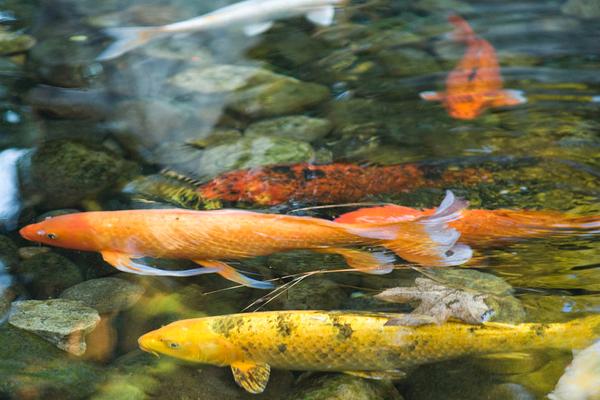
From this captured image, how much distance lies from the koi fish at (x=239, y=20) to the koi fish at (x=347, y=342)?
3.81 m

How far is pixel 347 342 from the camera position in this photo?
3414 mm

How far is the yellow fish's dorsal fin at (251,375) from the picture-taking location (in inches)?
135

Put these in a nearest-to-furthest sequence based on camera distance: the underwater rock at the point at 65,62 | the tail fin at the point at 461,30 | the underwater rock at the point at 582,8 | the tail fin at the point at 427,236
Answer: the tail fin at the point at 427,236 < the underwater rock at the point at 65,62 < the tail fin at the point at 461,30 < the underwater rock at the point at 582,8

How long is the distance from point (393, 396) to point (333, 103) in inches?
121

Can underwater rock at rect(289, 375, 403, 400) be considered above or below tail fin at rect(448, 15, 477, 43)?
below

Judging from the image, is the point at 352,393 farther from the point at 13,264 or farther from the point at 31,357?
the point at 13,264

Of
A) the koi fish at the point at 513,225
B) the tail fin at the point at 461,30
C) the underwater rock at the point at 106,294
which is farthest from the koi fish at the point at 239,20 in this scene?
the koi fish at the point at 513,225

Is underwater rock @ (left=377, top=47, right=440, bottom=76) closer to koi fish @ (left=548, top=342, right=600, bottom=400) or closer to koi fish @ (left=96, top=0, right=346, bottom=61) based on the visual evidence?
koi fish @ (left=96, top=0, right=346, bottom=61)

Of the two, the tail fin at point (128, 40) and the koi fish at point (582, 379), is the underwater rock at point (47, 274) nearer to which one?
the tail fin at point (128, 40)

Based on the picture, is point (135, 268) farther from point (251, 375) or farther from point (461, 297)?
point (461, 297)

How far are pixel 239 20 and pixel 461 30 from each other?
239cm

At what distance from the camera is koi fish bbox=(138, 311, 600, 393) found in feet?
11.2

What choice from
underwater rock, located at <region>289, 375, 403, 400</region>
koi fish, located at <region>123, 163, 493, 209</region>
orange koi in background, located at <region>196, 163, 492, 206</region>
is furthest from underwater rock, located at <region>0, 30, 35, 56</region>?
underwater rock, located at <region>289, 375, 403, 400</region>

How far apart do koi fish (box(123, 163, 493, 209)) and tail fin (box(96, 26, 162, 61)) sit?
2.09 meters
